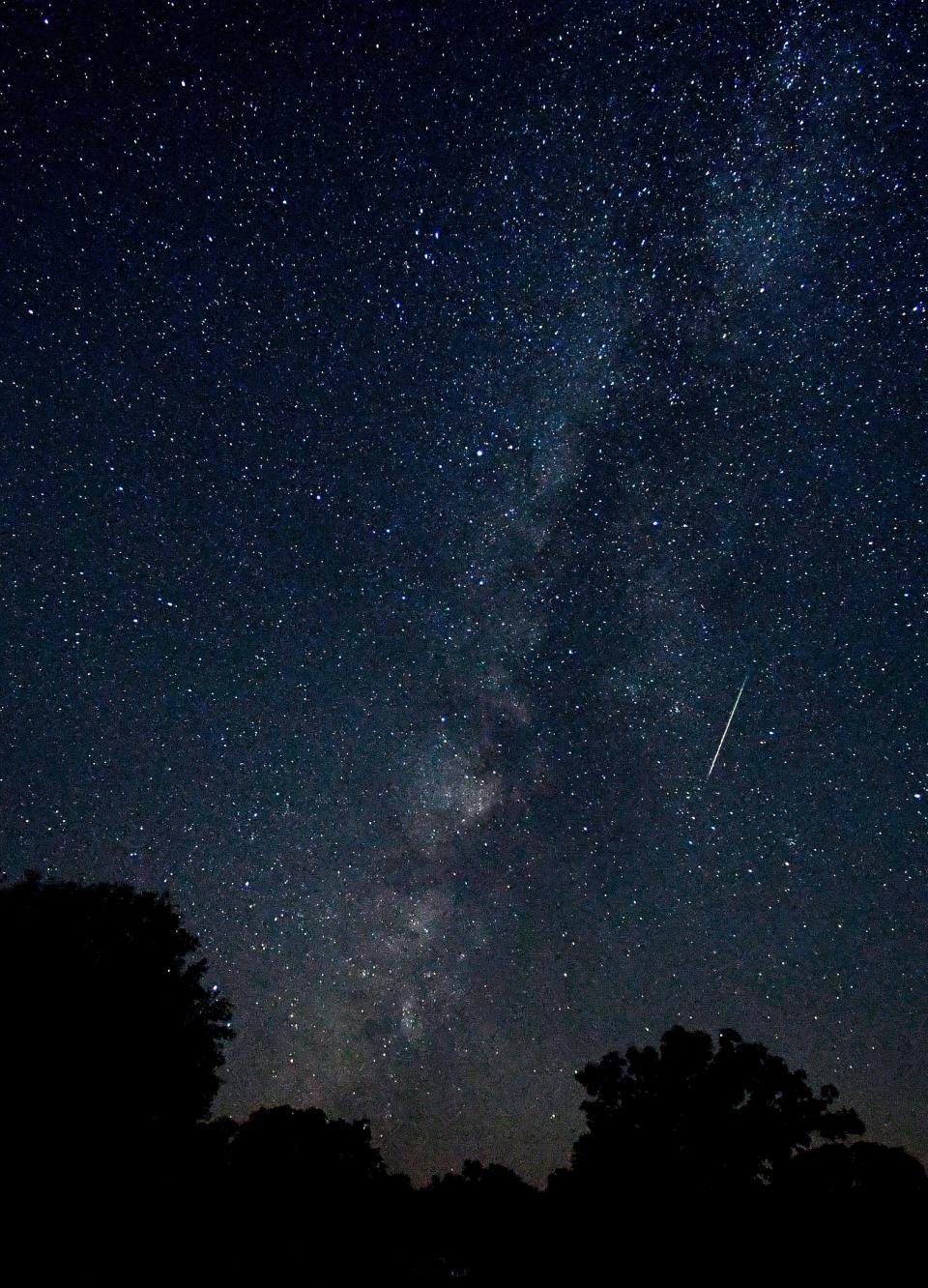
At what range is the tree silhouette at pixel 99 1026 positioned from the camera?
14.8 meters

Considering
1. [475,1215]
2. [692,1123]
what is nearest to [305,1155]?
[475,1215]

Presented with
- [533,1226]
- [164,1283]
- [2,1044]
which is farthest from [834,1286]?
[2,1044]

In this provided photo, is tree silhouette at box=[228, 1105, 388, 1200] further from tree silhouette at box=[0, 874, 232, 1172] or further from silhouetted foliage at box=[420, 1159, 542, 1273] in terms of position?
tree silhouette at box=[0, 874, 232, 1172]

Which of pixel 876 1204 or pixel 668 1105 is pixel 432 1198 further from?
pixel 876 1204

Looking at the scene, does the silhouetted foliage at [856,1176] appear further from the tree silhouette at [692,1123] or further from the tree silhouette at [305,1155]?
the tree silhouette at [305,1155]

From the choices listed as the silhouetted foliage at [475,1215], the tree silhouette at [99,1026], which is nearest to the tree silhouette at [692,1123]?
the silhouetted foliage at [475,1215]

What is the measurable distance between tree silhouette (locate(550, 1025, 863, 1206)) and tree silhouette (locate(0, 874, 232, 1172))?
11.2 metres

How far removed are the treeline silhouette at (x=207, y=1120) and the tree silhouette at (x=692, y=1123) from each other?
0.04 m

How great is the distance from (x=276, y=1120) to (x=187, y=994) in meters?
19.5

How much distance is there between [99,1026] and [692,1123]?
16255 millimetres

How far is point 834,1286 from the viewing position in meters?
16.2

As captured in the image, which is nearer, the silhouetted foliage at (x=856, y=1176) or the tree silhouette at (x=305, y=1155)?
the silhouetted foliage at (x=856, y=1176)

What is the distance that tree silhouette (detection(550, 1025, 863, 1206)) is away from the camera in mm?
20516

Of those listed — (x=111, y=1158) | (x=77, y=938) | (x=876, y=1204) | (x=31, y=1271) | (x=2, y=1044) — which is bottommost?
(x=31, y=1271)
